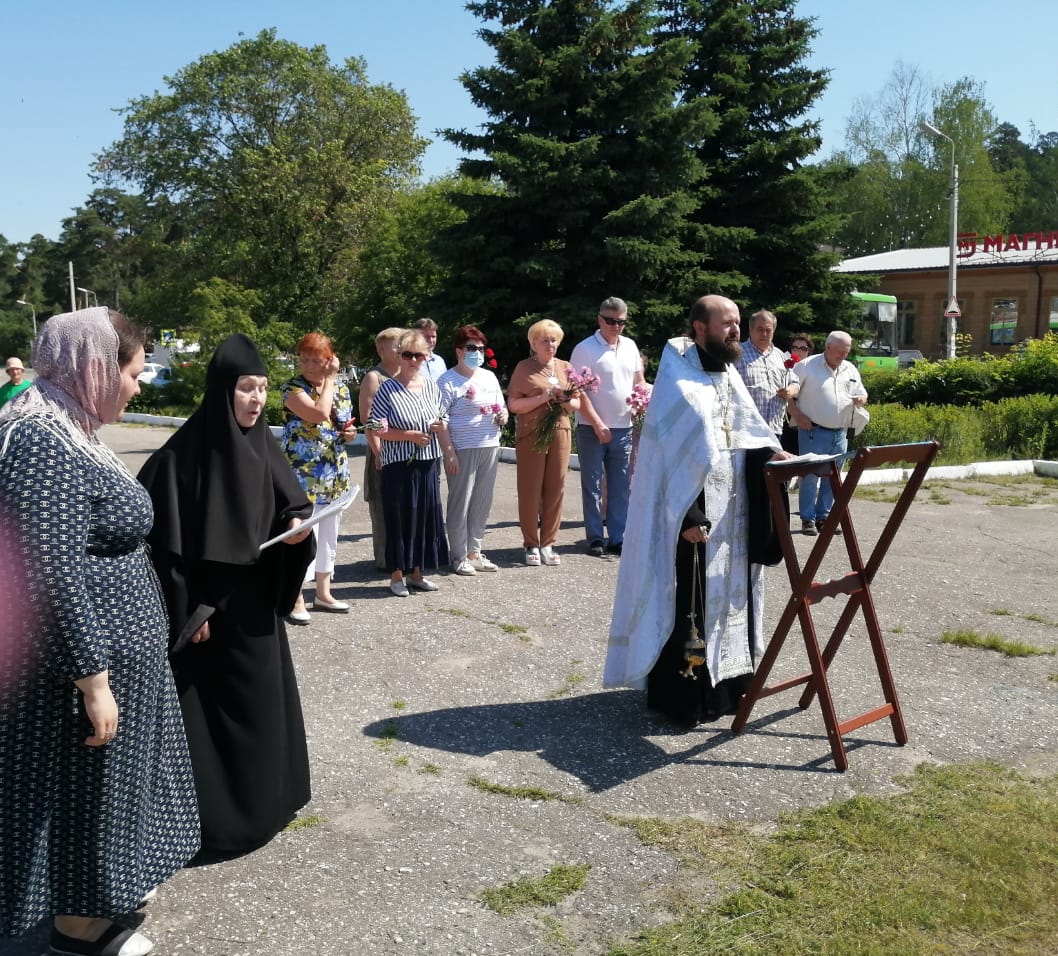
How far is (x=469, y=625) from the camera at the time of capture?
711cm

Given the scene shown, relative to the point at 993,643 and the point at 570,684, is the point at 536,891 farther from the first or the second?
the point at 993,643

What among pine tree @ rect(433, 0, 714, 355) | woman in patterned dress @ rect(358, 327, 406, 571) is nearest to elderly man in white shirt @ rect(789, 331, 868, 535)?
woman in patterned dress @ rect(358, 327, 406, 571)

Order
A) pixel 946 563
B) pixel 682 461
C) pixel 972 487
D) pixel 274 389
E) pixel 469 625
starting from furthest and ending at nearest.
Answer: pixel 274 389 → pixel 972 487 → pixel 946 563 → pixel 469 625 → pixel 682 461

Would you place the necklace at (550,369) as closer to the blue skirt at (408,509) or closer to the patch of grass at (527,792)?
the blue skirt at (408,509)

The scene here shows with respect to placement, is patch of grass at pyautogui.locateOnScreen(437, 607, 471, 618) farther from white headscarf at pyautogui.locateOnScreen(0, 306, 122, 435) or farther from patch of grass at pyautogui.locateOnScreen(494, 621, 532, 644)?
white headscarf at pyautogui.locateOnScreen(0, 306, 122, 435)

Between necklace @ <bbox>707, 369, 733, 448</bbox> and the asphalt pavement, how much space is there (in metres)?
1.46

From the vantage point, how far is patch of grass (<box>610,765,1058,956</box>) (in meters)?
3.37

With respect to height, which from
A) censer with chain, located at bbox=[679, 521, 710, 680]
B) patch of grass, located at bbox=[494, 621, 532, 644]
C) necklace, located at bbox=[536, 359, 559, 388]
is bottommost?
patch of grass, located at bbox=[494, 621, 532, 644]

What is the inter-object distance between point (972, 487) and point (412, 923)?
11.6m

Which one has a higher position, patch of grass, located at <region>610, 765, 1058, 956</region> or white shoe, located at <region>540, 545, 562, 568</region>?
white shoe, located at <region>540, 545, 562, 568</region>

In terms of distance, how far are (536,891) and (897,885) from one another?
4.11 ft

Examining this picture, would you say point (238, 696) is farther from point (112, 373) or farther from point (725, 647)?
point (725, 647)

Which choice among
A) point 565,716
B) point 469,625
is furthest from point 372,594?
point 565,716

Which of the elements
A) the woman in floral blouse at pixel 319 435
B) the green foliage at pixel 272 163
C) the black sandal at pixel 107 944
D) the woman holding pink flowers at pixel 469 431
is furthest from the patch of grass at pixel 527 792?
the green foliage at pixel 272 163
